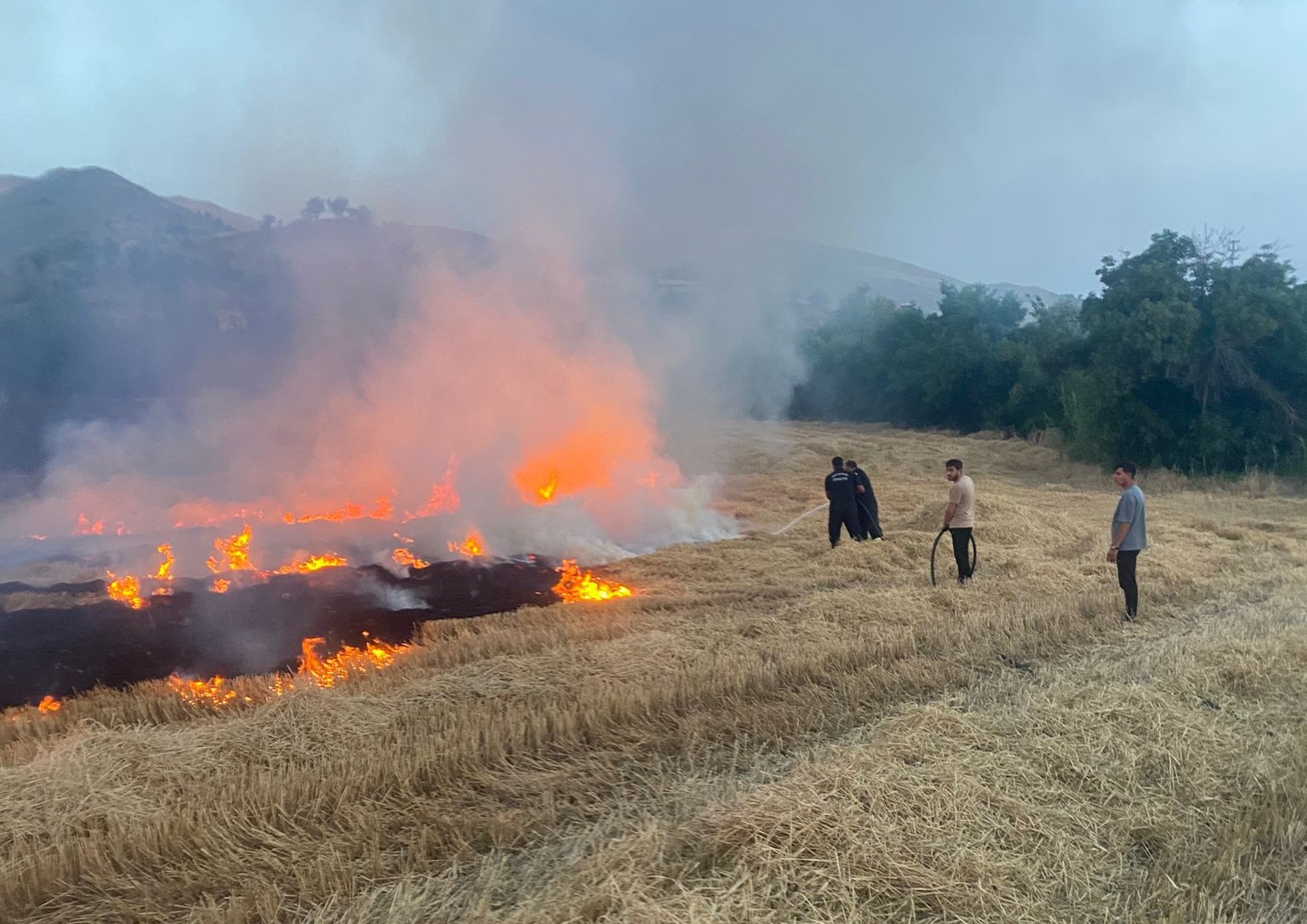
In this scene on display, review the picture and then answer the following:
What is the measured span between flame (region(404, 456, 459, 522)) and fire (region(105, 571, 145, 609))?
14.4 feet

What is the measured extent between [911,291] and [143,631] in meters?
103

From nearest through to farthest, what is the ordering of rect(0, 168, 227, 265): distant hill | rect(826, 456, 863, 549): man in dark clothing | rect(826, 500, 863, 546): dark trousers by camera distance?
rect(826, 456, 863, 549): man in dark clothing → rect(826, 500, 863, 546): dark trousers → rect(0, 168, 227, 265): distant hill

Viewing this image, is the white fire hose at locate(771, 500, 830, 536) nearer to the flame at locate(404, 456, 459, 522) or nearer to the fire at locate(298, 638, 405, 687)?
the flame at locate(404, 456, 459, 522)

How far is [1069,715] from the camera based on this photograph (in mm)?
5344

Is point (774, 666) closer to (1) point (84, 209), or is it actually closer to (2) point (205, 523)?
(2) point (205, 523)

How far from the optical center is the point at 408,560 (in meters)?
11.9

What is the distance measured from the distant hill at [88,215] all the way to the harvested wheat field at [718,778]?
78.1ft

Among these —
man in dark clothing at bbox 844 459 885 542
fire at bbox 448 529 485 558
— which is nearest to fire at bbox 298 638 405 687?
fire at bbox 448 529 485 558

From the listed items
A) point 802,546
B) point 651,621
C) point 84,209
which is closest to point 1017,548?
point 802,546

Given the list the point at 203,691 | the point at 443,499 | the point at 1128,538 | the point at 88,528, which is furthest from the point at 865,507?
the point at 88,528

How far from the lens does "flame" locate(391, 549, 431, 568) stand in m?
11.8

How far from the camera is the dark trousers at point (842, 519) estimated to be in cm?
1241

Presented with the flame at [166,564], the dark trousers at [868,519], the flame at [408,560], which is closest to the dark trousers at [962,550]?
the dark trousers at [868,519]

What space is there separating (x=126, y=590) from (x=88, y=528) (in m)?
5.01
